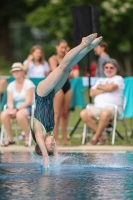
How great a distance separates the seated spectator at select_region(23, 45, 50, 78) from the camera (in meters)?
17.5

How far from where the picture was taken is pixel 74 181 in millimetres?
9727

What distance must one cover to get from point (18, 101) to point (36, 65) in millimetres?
3016

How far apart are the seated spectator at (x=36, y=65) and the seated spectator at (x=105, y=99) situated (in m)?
3.23

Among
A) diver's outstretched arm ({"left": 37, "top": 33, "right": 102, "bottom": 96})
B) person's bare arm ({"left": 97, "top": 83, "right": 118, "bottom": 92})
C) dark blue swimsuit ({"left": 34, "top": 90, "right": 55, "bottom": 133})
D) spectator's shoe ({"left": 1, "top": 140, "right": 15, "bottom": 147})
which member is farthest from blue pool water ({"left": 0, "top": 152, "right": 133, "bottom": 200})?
person's bare arm ({"left": 97, "top": 83, "right": 118, "bottom": 92})

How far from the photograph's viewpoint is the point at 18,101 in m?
14.9

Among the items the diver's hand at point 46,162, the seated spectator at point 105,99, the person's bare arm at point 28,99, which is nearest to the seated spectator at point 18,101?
the person's bare arm at point 28,99

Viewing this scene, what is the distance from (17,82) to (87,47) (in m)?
4.18

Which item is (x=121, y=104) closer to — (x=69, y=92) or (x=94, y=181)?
(x=69, y=92)

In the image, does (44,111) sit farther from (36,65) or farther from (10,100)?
(36,65)

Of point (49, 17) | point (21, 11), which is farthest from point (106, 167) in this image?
point (21, 11)

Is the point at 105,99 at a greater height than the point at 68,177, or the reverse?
the point at 105,99

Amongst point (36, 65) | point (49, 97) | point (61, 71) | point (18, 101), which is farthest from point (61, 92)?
point (36, 65)

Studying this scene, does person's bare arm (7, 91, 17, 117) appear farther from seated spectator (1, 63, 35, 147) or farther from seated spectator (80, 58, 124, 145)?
seated spectator (80, 58, 124, 145)

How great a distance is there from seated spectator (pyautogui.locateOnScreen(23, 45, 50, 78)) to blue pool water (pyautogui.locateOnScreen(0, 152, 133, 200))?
4.77m
